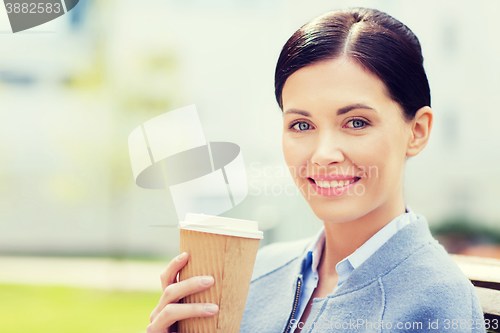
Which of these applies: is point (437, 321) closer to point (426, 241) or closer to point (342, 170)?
point (426, 241)

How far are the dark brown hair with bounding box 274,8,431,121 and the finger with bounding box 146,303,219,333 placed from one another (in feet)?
2.22

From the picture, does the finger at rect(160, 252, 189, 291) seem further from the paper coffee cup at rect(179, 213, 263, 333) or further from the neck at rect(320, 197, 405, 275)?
the neck at rect(320, 197, 405, 275)

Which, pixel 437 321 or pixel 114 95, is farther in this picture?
pixel 114 95

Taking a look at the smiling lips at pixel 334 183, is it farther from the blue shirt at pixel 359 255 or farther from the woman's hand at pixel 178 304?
the woman's hand at pixel 178 304

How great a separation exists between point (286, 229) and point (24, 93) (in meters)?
4.98

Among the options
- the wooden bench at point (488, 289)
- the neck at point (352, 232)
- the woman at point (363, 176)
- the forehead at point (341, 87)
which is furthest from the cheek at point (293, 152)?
the wooden bench at point (488, 289)

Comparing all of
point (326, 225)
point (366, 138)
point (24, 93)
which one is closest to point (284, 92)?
point (366, 138)

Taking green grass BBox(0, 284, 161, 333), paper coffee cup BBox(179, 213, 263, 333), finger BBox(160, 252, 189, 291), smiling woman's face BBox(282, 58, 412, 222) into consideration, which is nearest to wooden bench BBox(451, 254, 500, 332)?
smiling woman's face BBox(282, 58, 412, 222)

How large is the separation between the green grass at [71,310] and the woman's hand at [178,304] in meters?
3.80

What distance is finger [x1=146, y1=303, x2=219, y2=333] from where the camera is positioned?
977mm

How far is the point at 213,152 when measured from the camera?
1374mm

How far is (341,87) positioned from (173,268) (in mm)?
636

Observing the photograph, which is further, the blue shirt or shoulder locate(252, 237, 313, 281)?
shoulder locate(252, 237, 313, 281)

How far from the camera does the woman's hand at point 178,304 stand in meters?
0.98
